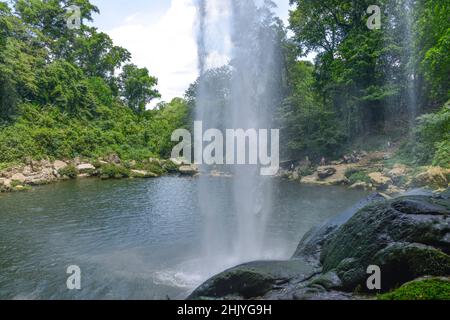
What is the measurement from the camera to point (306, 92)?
125 feet

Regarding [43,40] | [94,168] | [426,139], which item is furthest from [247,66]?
[43,40]

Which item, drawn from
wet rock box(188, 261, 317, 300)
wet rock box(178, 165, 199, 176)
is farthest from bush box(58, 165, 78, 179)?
wet rock box(188, 261, 317, 300)

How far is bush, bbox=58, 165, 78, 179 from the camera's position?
28.8 meters

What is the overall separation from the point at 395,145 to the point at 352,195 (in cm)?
1164

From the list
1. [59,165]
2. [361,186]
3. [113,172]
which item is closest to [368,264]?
[361,186]

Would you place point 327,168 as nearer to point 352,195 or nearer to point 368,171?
point 368,171

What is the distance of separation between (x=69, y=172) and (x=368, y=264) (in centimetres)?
2914

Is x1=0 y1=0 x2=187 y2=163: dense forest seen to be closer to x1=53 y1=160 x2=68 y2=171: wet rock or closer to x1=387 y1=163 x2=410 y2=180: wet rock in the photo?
x1=53 y1=160 x2=68 y2=171: wet rock

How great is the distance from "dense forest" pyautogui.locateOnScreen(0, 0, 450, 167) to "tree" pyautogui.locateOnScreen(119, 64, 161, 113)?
1011cm

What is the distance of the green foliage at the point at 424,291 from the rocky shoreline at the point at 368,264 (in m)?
0.01

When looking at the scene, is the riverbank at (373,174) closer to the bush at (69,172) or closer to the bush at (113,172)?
the bush at (113,172)

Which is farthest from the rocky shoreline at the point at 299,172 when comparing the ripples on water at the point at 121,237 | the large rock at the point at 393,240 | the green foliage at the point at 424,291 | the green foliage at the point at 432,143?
the green foliage at the point at 424,291

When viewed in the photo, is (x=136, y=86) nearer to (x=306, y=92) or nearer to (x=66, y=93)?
(x=66, y=93)

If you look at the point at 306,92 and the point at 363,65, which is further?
the point at 306,92
